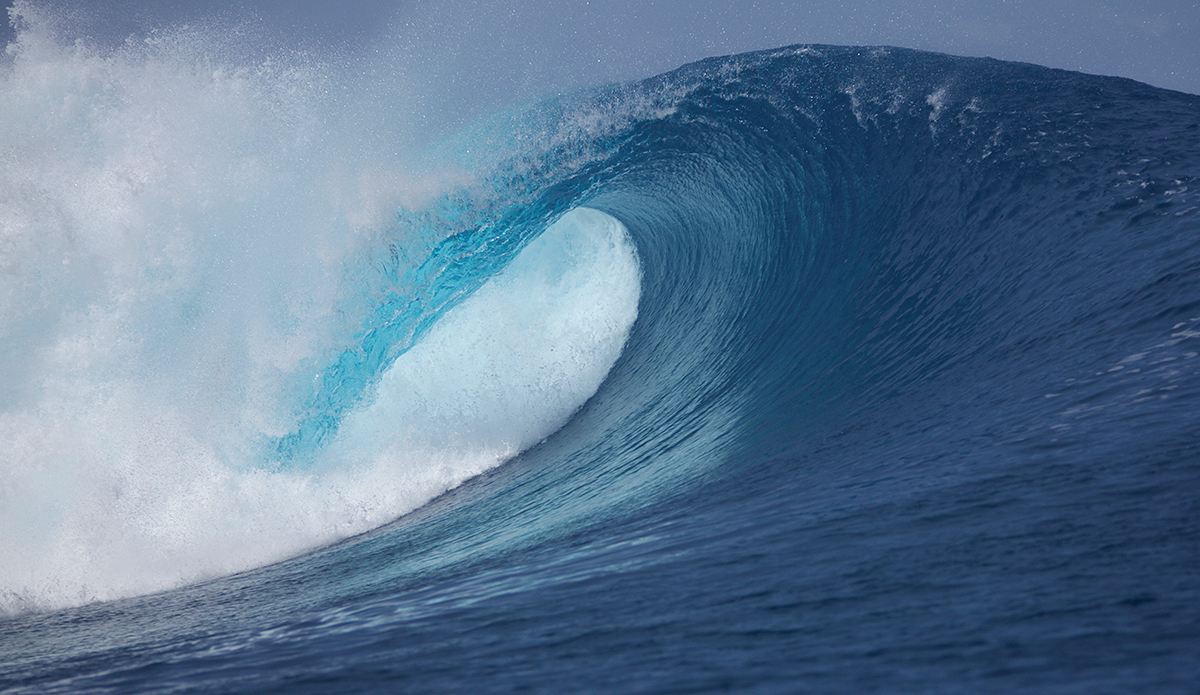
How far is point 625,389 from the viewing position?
7.23 metres

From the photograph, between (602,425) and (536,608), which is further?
(602,425)

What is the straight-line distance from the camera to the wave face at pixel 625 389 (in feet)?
6.00

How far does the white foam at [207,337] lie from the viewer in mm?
5922

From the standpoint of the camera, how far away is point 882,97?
715 cm

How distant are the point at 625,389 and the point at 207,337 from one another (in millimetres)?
4242

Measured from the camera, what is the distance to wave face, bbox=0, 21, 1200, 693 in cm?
183

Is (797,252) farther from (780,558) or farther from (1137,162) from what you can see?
(780,558)

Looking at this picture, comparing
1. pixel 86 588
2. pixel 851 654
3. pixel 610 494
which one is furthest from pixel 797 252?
pixel 86 588

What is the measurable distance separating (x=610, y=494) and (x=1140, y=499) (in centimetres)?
274

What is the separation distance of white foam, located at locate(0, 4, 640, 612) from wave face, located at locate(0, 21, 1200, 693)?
42mm

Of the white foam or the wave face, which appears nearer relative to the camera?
the wave face

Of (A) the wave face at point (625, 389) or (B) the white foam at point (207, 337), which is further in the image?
(B) the white foam at point (207, 337)

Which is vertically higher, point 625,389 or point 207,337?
point 207,337

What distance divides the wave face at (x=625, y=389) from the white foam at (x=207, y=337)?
4 centimetres
